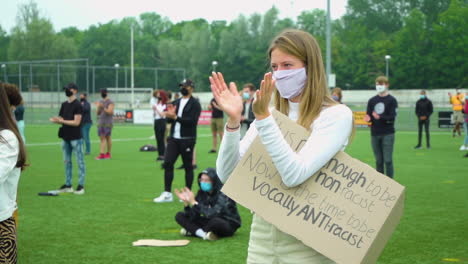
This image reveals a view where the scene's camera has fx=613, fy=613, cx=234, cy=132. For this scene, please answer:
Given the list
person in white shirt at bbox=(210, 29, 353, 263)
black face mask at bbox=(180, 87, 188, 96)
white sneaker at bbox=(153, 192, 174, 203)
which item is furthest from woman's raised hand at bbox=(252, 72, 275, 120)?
black face mask at bbox=(180, 87, 188, 96)

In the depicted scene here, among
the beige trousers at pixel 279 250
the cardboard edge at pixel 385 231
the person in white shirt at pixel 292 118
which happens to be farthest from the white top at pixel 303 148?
the cardboard edge at pixel 385 231

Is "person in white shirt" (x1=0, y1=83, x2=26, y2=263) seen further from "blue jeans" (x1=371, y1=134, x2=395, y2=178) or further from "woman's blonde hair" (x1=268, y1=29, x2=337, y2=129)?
"blue jeans" (x1=371, y1=134, x2=395, y2=178)

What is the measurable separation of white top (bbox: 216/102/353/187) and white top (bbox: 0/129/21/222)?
1574 millimetres

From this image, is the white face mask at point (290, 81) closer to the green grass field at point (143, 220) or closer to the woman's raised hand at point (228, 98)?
the woman's raised hand at point (228, 98)

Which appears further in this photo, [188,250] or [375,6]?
[375,6]

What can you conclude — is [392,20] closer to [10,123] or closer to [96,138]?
[96,138]

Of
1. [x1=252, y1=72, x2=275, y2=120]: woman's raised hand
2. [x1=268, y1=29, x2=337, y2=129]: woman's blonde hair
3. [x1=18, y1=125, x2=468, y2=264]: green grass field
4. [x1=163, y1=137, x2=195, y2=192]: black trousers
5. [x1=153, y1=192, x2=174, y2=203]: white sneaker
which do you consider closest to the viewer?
[x1=252, y1=72, x2=275, y2=120]: woman's raised hand

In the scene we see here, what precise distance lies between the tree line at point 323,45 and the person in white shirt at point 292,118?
5506 centimetres

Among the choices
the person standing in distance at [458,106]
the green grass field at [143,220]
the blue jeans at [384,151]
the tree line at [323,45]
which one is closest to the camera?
the green grass field at [143,220]

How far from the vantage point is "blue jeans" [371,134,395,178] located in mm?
11195

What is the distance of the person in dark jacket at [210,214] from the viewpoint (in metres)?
7.61

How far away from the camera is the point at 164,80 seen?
6950 centimetres

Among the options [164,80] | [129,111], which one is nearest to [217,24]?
[164,80]

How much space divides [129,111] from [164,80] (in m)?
29.7
